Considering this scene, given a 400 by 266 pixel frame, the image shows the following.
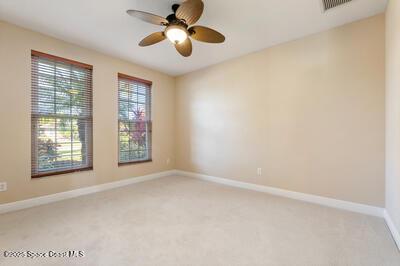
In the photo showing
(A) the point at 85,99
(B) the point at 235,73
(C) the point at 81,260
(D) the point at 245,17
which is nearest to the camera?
(C) the point at 81,260

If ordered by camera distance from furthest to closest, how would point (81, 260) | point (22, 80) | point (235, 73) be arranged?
point (235, 73)
point (22, 80)
point (81, 260)

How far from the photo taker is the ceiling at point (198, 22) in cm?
228

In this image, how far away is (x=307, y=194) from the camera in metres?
3.01

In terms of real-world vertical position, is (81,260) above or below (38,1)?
below

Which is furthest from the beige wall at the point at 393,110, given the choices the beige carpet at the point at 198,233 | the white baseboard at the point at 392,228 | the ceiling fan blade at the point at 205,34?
the ceiling fan blade at the point at 205,34

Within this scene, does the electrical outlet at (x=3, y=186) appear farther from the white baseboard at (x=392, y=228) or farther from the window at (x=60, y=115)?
the white baseboard at (x=392, y=228)

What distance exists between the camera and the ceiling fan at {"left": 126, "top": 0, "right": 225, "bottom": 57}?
6.32ft

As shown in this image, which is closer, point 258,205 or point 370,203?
point 370,203

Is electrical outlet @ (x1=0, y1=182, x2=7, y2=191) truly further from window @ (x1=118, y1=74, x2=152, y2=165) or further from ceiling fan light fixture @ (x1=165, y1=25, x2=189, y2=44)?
ceiling fan light fixture @ (x1=165, y1=25, x2=189, y2=44)

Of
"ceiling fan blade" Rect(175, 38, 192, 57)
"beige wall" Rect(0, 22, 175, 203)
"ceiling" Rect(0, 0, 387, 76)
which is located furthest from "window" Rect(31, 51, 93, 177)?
"ceiling fan blade" Rect(175, 38, 192, 57)

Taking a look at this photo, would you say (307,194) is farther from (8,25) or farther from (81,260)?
(8,25)

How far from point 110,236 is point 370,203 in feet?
10.4

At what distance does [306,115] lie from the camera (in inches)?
119

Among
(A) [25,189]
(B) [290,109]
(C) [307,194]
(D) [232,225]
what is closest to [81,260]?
(D) [232,225]
